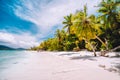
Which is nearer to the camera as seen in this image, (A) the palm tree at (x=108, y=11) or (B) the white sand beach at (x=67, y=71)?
(B) the white sand beach at (x=67, y=71)

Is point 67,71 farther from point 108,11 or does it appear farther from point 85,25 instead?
point 108,11

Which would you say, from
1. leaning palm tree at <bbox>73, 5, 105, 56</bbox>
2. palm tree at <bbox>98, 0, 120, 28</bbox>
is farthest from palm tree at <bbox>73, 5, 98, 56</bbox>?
palm tree at <bbox>98, 0, 120, 28</bbox>

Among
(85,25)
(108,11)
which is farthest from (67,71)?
(108,11)

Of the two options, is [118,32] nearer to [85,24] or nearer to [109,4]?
[109,4]

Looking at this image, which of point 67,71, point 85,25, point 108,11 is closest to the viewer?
point 67,71

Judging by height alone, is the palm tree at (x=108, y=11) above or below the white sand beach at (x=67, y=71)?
above

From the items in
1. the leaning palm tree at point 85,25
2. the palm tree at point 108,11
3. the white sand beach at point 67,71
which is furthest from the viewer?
the palm tree at point 108,11

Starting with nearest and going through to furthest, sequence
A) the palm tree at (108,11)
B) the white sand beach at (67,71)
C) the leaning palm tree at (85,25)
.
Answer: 1. the white sand beach at (67,71)
2. the leaning palm tree at (85,25)
3. the palm tree at (108,11)

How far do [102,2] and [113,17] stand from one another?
139 inches

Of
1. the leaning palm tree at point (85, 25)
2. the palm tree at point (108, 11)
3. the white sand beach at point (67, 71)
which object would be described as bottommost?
the white sand beach at point (67, 71)

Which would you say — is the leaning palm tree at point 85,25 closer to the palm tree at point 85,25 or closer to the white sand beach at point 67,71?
the palm tree at point 85,25

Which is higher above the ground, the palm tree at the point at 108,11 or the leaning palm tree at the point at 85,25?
the palm tree at the point at 108,11

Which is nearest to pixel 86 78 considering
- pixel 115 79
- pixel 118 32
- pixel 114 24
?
pixel 115 79

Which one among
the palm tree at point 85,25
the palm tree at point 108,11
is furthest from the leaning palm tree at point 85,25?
the palm tree at point 108,11
